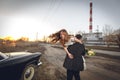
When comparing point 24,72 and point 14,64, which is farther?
point 24,72

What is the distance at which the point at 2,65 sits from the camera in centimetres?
365

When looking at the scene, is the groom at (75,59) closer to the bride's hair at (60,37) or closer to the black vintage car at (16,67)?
the bride's hair at (60,37)

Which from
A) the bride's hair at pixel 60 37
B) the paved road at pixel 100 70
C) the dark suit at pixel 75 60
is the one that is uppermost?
the bride's hair at pixel 60 37

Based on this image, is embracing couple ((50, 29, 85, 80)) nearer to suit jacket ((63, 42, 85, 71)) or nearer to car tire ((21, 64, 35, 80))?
suit jacket ((63, 42, 85, 71))

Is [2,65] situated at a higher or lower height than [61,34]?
lower

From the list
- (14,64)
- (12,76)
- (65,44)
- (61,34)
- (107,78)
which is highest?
(61,34)

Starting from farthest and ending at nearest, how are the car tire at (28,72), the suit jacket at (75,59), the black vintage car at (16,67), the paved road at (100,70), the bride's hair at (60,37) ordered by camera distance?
1. the paved road at (100,70)
2. the car tire at (28,72)
3. the black vintage car at (16,67)
4. the suit jacket at (75,59)
5. the bride's hair at (60,37)

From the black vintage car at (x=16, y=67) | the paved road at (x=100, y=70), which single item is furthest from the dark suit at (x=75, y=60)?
the paved road at (x=100, y=70)

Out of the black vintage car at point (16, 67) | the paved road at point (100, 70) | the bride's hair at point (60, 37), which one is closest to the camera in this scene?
the bride's hair at point (60, 37)

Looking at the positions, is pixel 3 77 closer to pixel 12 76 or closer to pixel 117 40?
pixel 12 76

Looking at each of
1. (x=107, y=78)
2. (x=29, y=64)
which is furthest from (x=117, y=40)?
(x=29, y=64)

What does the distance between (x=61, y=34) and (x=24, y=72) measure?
6.91ft

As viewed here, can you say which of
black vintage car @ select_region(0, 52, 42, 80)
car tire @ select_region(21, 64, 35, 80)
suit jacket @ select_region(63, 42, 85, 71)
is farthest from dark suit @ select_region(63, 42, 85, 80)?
car tire @ select_region(21, 64, 35, 80)

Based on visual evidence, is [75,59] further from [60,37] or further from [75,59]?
[60,37]
